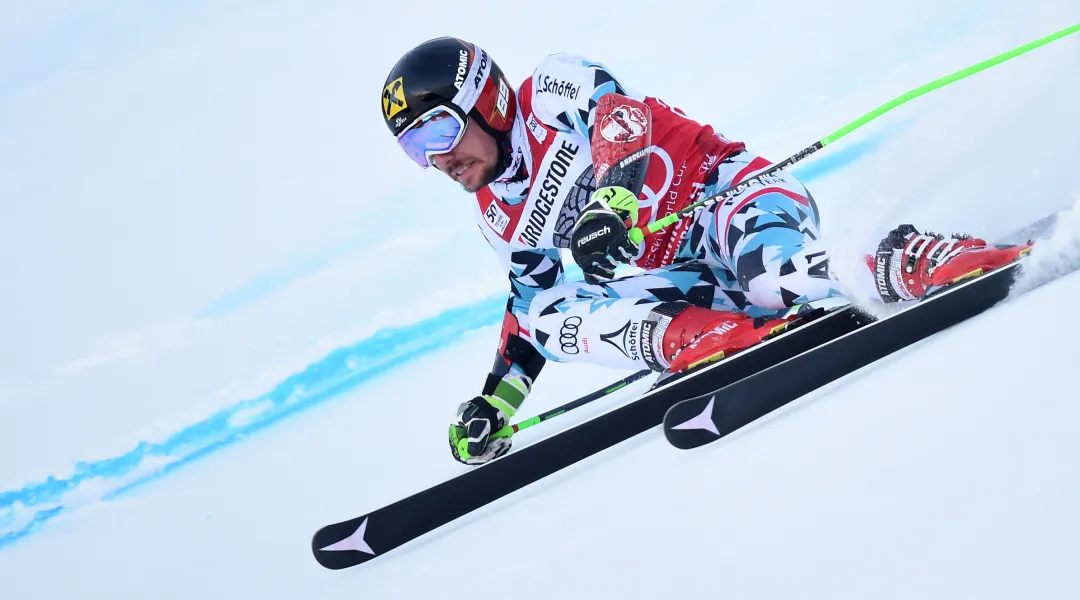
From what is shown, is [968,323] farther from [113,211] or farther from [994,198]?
[113,211]

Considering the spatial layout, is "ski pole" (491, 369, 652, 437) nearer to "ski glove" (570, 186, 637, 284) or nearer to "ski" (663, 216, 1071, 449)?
"ski glove" (570, 186, 637, 284)

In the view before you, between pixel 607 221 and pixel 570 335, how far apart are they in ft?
1.71

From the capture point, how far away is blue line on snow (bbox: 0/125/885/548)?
529 cm

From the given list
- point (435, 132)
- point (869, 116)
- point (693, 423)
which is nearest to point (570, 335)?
point (435, 132)

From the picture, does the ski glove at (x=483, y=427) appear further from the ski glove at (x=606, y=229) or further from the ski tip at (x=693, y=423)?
the ski tip at (x=693, y=423)

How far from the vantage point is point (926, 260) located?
5.91 feet

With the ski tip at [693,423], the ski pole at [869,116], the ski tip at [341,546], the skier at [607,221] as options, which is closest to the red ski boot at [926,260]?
the skier at [607,221]

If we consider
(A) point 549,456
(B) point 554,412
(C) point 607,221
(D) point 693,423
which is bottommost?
(D) point 693,423

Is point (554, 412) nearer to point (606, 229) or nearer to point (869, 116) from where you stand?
point (606, 229)

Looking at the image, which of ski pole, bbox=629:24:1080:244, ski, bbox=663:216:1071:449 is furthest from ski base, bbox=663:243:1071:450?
ski pole, bbox=629:24:1080:244

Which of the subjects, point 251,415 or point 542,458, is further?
point 251,415

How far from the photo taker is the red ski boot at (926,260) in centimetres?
178

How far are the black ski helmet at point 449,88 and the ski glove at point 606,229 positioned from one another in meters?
0.55

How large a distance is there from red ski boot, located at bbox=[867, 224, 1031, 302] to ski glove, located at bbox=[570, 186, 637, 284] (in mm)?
553
